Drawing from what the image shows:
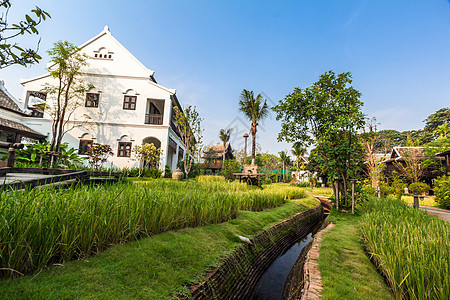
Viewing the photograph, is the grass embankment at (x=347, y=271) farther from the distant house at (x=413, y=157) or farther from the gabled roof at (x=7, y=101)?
the distant house at (x=413, y=157)

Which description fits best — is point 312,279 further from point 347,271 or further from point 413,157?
point 413,157

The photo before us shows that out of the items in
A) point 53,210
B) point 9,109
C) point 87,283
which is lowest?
point 87,283

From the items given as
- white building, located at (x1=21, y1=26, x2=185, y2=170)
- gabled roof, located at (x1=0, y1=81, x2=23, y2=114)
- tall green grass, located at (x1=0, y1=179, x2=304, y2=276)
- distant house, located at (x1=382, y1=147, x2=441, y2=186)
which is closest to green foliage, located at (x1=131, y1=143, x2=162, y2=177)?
white building, located at (x1=21, y1=26, x2=185, y2=170)

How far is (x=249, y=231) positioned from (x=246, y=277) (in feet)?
2.96

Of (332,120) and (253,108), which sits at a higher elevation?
(253,108)

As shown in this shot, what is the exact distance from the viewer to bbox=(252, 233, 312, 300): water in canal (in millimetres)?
3289

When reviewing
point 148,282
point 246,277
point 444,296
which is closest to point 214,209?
point 246,277

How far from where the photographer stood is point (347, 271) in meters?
2.60

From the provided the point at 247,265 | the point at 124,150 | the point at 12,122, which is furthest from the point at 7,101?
the point at 247,265

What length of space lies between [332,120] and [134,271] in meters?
6.91

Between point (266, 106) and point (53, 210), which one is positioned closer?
point (53, 210)

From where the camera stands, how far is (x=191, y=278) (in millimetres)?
2090

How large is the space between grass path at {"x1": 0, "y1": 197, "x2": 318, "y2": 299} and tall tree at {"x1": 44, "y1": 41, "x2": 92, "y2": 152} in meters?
13.4

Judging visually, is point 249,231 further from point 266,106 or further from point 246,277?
point 266,106
